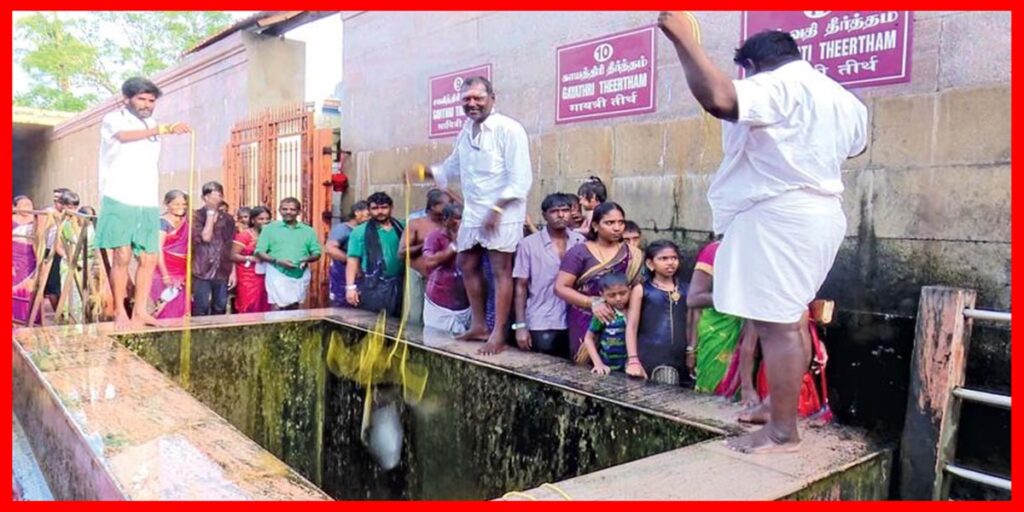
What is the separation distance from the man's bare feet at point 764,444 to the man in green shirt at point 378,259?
3.52 m

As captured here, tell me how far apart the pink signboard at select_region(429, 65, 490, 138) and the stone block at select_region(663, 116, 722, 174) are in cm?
218

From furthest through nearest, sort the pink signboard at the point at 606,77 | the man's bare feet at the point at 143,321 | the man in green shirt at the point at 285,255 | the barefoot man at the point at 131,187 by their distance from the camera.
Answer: the man in green shirt at the point at 285,255, the man's bare feet at the point at 143,321, the pink signboard at the point at 606,77, the barefoot man at the point at 131,187

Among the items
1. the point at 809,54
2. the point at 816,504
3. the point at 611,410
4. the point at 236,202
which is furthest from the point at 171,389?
the point at 236,202

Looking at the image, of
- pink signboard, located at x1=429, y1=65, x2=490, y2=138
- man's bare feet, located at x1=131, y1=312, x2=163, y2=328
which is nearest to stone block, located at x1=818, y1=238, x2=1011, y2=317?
pink signboard, located at x1=429, y1=65, x2=490, y2=138

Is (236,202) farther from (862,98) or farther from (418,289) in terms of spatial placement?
(862,98)

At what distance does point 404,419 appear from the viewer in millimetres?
5008

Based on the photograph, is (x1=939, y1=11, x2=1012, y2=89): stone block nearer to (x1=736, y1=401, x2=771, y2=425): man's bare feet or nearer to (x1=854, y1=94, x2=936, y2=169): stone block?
(x1=854, y1=94, x2=936, y2=169): stone block

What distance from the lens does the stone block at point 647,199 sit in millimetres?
4664

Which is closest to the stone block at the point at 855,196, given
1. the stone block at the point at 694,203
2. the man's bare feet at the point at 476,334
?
the stone block at the point at 694,203

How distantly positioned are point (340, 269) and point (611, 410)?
3.84 metres

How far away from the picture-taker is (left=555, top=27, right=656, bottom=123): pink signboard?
4832mm

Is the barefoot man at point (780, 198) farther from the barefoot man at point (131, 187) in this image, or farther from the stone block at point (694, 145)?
the barefoot man at point (131, 187)

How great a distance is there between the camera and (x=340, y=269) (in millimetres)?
6691

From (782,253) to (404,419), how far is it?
10.2ft
